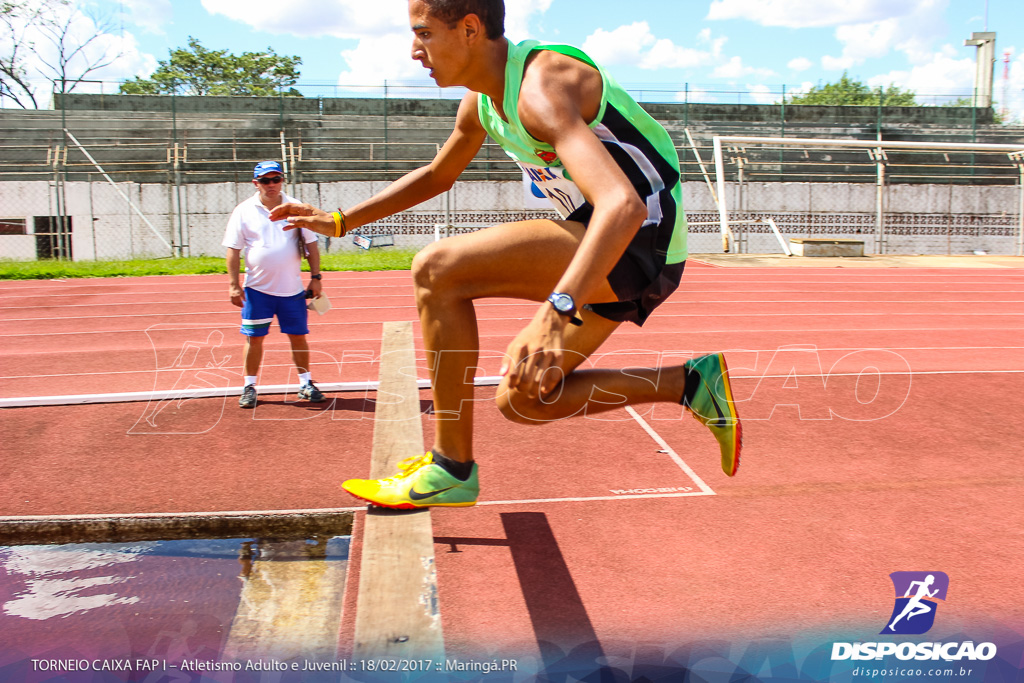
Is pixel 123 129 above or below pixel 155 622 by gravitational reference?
above

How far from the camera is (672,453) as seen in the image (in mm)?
3930

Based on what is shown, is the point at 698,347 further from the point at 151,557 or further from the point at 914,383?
the point at 151,557

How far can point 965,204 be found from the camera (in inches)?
897

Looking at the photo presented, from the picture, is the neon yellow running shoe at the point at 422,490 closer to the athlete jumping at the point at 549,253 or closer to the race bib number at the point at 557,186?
the athlete jumping at the point at 549,253

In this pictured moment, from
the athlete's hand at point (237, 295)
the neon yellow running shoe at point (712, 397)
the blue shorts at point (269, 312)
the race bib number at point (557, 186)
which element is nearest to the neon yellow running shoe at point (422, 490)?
the neon yellow running shoe at point (712, 397)

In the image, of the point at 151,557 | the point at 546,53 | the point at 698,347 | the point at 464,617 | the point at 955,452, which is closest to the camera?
the point at 546,53

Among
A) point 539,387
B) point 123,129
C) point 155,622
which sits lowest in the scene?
point 155,622

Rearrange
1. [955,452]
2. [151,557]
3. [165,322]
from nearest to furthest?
1. [151,557]
2. [955,452]
3. [165,322]

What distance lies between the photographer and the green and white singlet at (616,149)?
2107 millimetres

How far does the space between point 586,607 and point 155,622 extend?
53.4 inches

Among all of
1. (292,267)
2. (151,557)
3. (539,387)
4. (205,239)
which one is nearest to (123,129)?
(205,239)

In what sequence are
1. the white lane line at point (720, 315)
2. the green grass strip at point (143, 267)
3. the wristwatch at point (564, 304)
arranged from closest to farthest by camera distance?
1. the wristwatch at point (564, 304)
2. the white lane line at point (720, 315)
3. the green grass strip at point (143, 267)

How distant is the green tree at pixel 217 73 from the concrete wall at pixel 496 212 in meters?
33.6

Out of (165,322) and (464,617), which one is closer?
(464,617)
